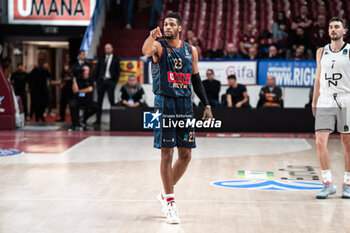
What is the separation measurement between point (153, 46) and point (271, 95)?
368 inches

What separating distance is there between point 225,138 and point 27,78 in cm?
732

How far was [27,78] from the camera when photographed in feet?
58.4

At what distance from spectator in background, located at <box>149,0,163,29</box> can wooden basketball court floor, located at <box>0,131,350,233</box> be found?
7796mm

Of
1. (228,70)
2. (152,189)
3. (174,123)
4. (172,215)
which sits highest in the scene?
(228,70)

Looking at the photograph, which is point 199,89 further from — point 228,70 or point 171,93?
point 228,70

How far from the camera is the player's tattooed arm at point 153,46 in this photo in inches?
212

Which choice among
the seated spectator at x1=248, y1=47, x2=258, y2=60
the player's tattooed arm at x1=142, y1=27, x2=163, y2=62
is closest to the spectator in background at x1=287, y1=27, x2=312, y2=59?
the seated spectator at x1=248, y1=47, x2=258, y2=60

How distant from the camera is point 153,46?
5574 millimetres

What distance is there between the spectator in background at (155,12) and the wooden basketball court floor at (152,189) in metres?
7.80

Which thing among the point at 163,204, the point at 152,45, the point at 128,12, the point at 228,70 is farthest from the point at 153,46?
the point at 128,12

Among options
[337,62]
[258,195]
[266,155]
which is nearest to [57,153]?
[266,155]

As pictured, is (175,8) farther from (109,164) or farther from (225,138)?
(109,164)

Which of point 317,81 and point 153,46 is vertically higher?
point 153,46

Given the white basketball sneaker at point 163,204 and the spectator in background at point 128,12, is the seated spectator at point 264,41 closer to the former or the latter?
the spectator in background at point 128,12
